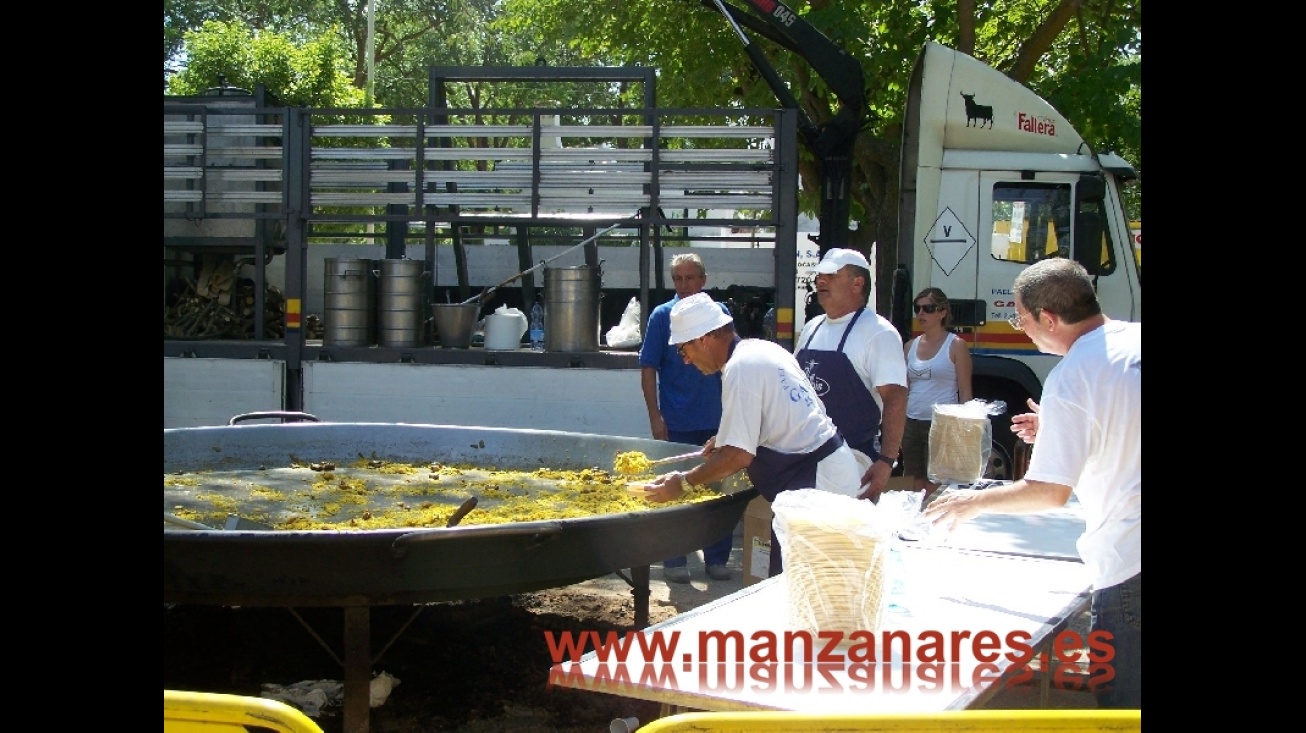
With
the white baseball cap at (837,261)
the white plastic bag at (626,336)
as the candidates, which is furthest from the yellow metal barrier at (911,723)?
the white plastic bag at (626,336)

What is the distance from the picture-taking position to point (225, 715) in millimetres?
2158

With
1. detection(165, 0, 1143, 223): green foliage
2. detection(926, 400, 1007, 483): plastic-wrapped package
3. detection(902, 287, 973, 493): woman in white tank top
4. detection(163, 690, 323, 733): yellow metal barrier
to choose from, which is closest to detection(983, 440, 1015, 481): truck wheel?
detection(902, 287, 973, 493): woman in white tank top

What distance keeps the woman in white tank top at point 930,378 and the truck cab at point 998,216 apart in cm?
205

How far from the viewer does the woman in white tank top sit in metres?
7.04

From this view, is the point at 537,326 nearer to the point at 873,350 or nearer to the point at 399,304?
the point at 399,304

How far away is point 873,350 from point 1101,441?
6.90ft

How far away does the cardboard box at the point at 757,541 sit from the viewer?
4.82 meters

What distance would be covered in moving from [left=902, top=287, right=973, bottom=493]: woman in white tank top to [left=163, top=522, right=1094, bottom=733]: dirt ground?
1587 mm

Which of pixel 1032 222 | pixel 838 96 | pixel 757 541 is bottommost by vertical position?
pixel 757 541

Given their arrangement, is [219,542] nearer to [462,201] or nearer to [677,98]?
[462,201]

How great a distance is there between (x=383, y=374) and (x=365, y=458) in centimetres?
207

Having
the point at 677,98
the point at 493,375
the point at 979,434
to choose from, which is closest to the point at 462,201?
the point at 493,375

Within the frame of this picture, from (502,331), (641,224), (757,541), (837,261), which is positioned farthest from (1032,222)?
(757,541)

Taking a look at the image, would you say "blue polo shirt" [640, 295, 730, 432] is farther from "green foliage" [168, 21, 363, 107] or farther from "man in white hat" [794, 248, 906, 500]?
"green foliage" [168, 21, 363, 107]
